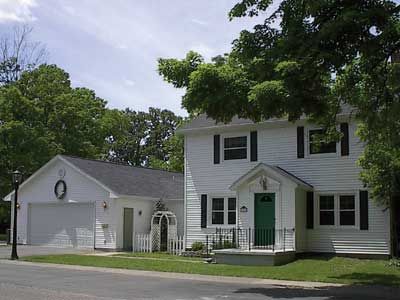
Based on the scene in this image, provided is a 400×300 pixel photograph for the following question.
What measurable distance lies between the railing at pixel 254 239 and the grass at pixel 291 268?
1.21 metres

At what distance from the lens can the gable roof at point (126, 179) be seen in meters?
31.3

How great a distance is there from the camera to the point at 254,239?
84.5 ft

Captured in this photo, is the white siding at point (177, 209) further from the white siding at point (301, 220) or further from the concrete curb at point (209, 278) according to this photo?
the concrete curb at point (209, 278)

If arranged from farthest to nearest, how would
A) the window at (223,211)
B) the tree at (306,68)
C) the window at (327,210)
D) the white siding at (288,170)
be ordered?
the window at (223,211)
the window at (327,210)
the white siding at (288,170)
the tree at (306,68)

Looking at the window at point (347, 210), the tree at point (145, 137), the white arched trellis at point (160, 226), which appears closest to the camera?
the window at point (347, 210)

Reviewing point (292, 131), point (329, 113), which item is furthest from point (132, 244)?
point (329, 113)

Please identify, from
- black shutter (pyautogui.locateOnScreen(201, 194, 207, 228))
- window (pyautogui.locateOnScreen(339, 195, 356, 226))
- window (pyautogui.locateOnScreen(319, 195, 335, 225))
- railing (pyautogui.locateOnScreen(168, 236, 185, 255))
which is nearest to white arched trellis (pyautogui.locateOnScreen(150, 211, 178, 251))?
railing (pyautogui.locateOnScreen(168, 236, 185, 255))

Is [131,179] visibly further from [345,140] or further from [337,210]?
[345,140]

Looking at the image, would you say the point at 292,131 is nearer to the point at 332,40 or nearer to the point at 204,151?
the point at 204,151

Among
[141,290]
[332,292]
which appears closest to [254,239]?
[332,292]

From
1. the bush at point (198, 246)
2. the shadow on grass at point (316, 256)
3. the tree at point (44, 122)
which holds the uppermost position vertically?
the tree at point (44, 122)

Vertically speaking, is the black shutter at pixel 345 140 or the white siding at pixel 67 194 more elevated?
the black shutter at pixel 345 140

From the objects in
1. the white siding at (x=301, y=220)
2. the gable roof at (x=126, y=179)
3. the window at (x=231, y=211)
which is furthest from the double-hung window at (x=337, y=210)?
the gable roof at (x=126, y=179)

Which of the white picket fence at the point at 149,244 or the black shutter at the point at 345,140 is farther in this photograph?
the white picket fence at the point at 149,244
